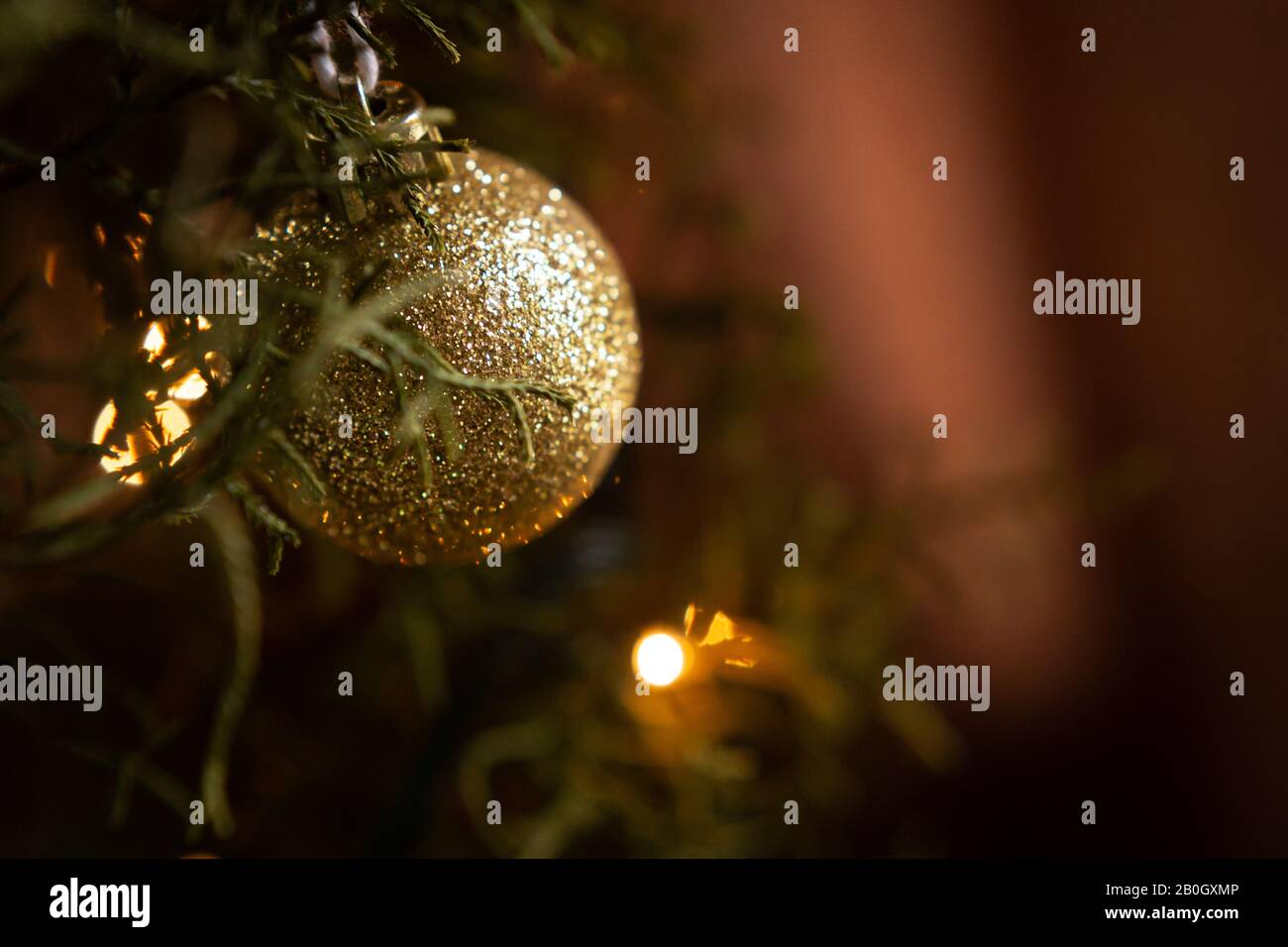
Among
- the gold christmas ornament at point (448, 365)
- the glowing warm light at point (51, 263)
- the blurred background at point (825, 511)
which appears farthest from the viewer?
the blurred background at point (825, 511)

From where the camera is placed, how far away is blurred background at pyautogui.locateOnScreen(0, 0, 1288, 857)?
0.74m

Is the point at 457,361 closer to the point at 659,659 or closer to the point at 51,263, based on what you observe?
the point at 51,263

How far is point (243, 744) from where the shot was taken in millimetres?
795

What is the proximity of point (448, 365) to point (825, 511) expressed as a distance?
23.9 inches

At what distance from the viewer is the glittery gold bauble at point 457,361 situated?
317 millimetres

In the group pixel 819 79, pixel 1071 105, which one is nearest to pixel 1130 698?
pixel 1071 105

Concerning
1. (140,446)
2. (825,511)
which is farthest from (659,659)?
(140,446)

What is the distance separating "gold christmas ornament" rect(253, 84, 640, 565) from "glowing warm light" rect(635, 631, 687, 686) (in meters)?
0.43

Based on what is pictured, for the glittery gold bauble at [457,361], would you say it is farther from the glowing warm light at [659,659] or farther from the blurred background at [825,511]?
the glowing warm light at [659,659]

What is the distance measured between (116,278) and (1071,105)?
1.15 metres

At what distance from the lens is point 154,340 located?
405 millimetres

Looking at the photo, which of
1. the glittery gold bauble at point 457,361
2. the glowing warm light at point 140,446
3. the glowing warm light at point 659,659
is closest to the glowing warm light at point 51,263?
the glowing warm light at point 140,446

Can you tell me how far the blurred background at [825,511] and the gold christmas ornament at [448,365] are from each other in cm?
26

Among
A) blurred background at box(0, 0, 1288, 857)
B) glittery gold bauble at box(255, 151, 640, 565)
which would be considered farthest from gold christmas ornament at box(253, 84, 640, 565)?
blurred background at box(0, 0, 1288, 857)
